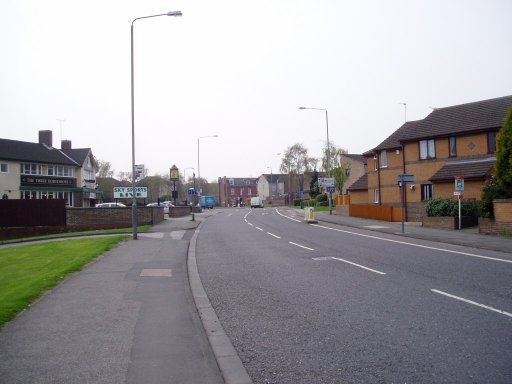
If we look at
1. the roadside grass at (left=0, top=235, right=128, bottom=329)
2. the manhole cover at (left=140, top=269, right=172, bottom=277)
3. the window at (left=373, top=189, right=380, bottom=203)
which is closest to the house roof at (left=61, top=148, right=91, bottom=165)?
the window at (left=373, top=189, right=380, bottom=203)

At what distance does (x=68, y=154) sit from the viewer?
6431 centimetres

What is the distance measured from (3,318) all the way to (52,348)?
195cm

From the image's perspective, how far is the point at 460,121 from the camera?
34844 millimetres

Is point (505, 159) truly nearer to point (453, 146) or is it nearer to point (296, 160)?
point (453, 146)

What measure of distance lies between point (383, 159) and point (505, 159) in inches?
→ 779

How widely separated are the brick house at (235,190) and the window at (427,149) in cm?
10291

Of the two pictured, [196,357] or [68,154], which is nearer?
[196,357]

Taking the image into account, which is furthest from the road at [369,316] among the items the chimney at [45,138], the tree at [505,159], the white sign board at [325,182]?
the chimney at [45,138]

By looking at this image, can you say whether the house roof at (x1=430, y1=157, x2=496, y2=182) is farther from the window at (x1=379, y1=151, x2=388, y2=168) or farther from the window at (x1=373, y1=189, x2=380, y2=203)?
the window at (x1=373, y1=189, x2=380, y2=203)

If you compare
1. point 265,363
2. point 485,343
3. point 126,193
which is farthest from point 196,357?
point 126,193

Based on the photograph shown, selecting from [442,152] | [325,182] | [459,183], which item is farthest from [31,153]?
[459,183]

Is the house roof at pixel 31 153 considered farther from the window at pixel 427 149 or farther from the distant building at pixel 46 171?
the window at pixel 427 149

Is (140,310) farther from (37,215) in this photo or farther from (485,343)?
(37,215)

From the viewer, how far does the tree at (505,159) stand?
72.5 ft
